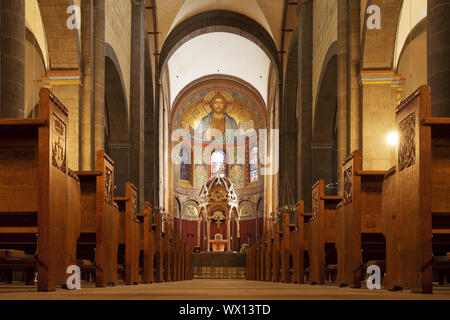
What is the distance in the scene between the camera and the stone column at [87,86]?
992 cm

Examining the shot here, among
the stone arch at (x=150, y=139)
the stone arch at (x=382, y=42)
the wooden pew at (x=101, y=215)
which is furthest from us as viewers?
the stone arch at (x=150, y=139)

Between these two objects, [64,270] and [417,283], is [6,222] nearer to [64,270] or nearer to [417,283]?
[64,270]

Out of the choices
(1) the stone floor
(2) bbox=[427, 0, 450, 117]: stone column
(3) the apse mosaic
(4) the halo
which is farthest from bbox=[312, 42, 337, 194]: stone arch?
(4) the halo

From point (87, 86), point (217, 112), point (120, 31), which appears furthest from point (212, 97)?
point (87, 86)

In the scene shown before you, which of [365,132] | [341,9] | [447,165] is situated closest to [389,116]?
[365,132]

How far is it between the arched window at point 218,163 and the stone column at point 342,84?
20432 mm

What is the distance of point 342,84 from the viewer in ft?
33.6

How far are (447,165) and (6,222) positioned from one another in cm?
310

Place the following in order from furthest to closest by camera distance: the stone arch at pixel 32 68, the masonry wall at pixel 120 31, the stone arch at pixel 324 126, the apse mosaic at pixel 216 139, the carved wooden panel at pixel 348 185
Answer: the apse mosaic at pixel 216 139, the stone arch at pixel 32 68, the stone arch at pixel 324 126, the masonry wall at pixel 120 31, the carved wooden panel at pixel 348 185

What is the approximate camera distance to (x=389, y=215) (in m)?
3.90

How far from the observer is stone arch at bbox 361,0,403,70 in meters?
9.62

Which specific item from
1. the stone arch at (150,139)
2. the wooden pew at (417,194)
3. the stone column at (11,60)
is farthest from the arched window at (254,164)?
the wooden pew at (417,194)

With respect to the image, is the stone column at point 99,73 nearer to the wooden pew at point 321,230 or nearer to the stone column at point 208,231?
the wooden pew at point 321,230

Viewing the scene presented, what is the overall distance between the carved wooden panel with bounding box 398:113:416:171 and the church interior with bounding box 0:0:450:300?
0.02 meters
